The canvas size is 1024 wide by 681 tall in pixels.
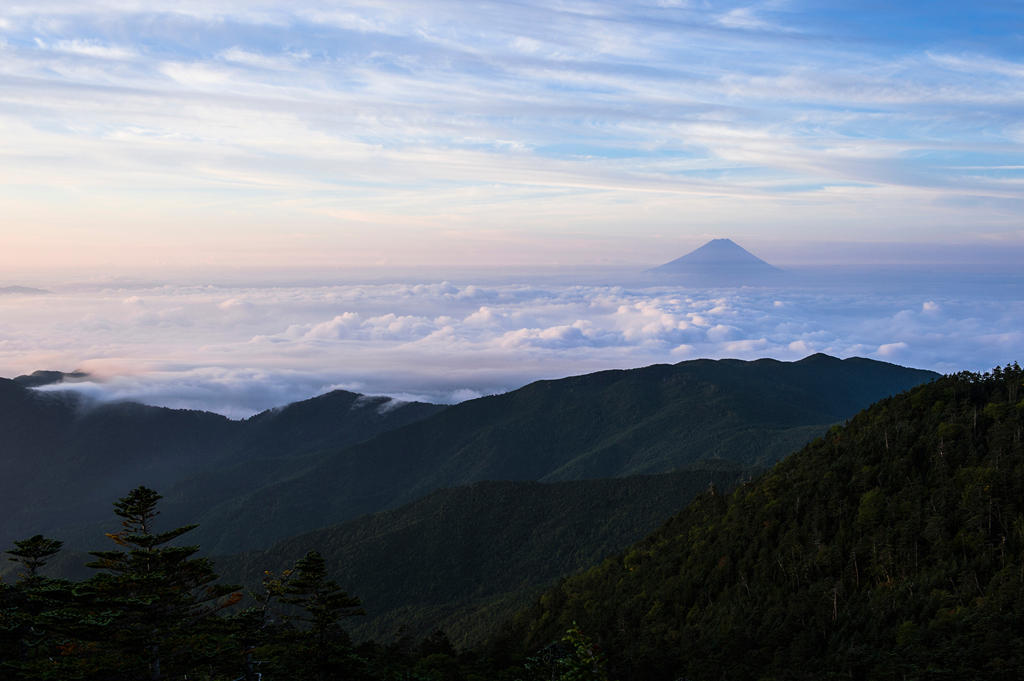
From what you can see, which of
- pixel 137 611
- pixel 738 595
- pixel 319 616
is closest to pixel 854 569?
pixel 738 595

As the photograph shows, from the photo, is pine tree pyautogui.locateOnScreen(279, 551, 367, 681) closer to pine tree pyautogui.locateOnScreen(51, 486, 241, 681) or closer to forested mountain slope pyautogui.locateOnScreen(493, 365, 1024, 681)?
pine tree pyautogui.locateOnScreen(51, 486, 241, 681)

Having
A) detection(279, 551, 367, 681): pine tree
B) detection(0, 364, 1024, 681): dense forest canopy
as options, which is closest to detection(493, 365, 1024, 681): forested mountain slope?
detection(0, 364, 1024, 681): dense forest canopy

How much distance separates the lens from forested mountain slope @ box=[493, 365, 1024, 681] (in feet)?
Result: 305

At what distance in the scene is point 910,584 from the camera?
4013 inches

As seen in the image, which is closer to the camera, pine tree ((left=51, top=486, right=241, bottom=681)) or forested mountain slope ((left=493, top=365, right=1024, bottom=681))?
pine tree ((left=51, top=486, right=241, bottom=681))

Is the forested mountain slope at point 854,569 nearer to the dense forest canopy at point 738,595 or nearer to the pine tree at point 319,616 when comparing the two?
the dense forest canopy at point 738,595

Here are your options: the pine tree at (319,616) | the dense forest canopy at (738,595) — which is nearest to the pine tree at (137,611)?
the dense forest canopy at (738,595)

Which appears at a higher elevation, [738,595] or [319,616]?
[319,616]

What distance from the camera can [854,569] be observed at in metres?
112

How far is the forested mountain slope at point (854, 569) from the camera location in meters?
92.9

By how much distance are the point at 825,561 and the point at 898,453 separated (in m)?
26.2

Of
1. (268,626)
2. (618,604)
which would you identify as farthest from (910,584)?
(268,626)

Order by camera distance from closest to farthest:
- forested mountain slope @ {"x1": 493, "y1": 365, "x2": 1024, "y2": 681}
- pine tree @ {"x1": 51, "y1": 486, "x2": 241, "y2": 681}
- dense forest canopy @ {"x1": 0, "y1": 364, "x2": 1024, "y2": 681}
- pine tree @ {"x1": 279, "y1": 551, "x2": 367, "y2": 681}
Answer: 1. pine tree @ {"x1": 51, "y1": 486, "x2": 241, "y2": 681}
2. dense forest canopy @ {"x1": 0, "y1": 364, "x2": 1024, "y2": 681}
3. pine tree @ {"x1": 279, "y1": 551, "x2": 367, "y2": 681}
4. forested mountain slope @ {"x1": 493, "y1": 365, "x2": 1024, "y2": 681}

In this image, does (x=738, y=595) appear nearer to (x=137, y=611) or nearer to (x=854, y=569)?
(x=854, y=569)
